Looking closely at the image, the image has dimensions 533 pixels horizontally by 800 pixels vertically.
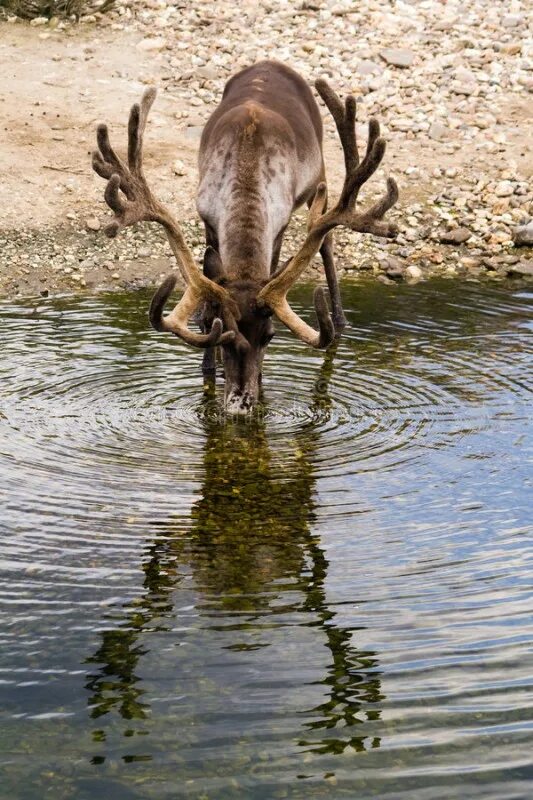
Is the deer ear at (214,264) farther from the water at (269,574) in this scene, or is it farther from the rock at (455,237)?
the rock at (455,237)

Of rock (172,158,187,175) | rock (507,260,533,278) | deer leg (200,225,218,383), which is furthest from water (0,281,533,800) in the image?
rock (172,158,187,175)

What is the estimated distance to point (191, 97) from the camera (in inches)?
549

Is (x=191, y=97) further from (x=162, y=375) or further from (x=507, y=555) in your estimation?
(x=507, y=555)

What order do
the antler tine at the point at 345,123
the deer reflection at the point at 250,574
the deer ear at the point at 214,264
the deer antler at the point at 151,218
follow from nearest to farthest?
the deer reflection at the point at 250,574 → the deer antler at the point at 151,218 → the deer ear at the point at 214,264 → the antler tine at the point at 345,123

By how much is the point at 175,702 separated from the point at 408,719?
79 cm

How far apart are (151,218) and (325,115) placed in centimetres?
667

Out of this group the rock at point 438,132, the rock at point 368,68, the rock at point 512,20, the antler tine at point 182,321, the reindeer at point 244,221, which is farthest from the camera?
the rock at point 512,20

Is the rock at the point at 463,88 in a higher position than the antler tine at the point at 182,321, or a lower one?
higher

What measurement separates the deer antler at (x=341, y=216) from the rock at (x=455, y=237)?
4.33m

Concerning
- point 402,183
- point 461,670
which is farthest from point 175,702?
point 402,183

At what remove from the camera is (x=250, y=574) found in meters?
5.57

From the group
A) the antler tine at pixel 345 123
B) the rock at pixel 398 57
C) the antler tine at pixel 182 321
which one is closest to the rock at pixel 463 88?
the rock at pixel 398 57

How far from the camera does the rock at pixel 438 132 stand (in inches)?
537

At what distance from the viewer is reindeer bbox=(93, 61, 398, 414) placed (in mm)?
7250
